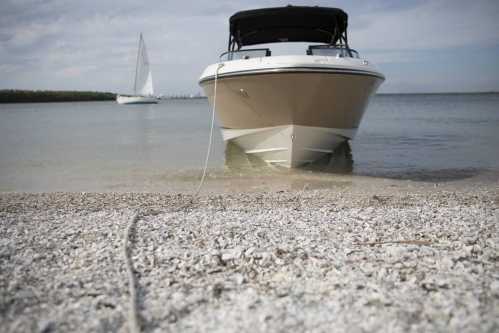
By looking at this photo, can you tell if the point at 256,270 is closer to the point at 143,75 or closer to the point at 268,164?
the point at 268,164

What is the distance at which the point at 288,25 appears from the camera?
29.9ft

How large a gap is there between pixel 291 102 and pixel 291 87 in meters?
0.33

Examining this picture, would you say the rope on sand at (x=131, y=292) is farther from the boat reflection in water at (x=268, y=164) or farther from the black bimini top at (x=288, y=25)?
the black bimini top at (x=288, y=25)

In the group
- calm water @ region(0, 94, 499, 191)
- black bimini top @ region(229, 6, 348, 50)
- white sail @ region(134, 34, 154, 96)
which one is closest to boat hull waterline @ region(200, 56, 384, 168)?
calm water @ region(0, 94, 499, 191)

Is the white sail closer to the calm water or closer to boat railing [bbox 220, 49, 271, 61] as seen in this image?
the calm water

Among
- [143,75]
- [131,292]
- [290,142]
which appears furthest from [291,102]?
[143,75]

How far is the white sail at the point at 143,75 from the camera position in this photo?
43938 millimetres

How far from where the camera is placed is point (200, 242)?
3.44 m

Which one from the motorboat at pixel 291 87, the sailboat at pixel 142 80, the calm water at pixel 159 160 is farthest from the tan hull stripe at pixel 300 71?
the sailboat at pixel 142 80

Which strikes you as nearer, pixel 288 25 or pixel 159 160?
pixel 288 25

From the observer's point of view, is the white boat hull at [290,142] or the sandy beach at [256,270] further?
the white boat hull at [290,142]

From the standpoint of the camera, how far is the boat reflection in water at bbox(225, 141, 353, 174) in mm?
8672

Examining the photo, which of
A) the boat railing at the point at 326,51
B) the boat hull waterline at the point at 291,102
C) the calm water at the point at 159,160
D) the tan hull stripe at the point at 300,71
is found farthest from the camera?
the calm water at the point at 159,160

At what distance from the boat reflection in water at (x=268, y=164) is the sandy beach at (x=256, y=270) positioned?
3.81 m
